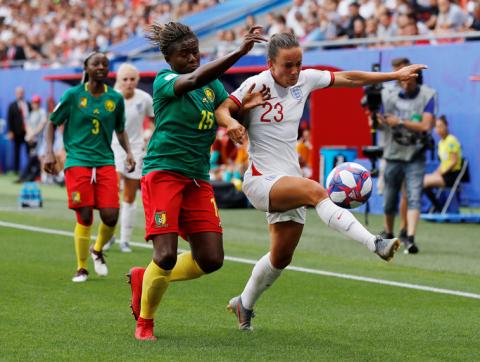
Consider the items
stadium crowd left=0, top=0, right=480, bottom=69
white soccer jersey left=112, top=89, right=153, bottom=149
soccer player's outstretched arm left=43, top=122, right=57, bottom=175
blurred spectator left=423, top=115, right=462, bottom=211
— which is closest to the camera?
soccer player's outstretched arm left=43, top=122, right=57, bottom=175

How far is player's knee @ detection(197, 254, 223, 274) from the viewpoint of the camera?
7.72 metres

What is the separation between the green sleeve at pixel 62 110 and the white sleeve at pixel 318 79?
3.59m

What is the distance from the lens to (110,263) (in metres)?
12.4

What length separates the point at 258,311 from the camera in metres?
9.09

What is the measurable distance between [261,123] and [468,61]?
13.0 metres

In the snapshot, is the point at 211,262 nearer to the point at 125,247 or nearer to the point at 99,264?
the point at 99,264

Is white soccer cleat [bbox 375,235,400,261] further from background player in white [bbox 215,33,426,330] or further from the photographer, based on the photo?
the photographer

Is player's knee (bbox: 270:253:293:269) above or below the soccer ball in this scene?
below

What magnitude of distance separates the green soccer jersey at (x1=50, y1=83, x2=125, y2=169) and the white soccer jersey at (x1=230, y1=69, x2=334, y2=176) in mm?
3413

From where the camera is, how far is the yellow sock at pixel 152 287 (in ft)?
25.1

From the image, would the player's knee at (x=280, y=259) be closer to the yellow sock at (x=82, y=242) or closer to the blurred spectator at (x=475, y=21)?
the yellow sock at (x=82, y=242)

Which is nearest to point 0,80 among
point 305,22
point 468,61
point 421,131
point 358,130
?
point 305,22

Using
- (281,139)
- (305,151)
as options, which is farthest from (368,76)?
(305,151)

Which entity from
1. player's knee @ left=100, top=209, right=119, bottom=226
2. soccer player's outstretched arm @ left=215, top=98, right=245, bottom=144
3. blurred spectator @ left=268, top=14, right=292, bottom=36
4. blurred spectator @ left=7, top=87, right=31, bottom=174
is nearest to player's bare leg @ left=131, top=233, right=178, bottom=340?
soccer player's outstretched arm @ left=215, top=98, right=245, bottom=144
